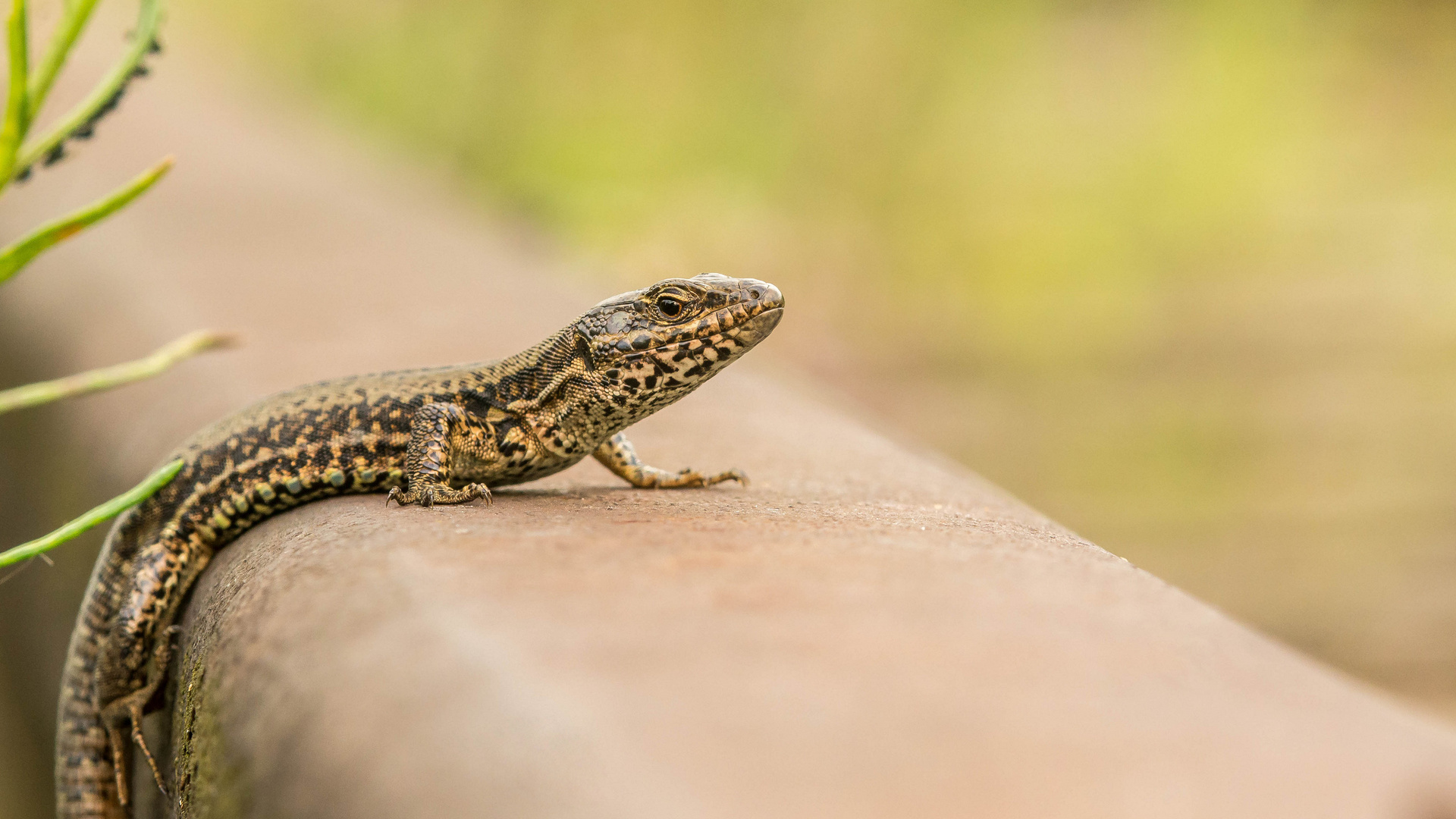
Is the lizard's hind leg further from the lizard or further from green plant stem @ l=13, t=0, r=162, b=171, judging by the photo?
green plant stem @ l=13, t=0, r=162, b=171

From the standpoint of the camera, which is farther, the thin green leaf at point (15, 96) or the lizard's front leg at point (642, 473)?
the lizard's front leg at point (642, 473)

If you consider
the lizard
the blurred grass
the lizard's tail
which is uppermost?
the blurred grass

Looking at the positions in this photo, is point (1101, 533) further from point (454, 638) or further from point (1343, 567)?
point (454, 638)

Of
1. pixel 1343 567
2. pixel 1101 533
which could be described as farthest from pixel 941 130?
pixel 1343 567

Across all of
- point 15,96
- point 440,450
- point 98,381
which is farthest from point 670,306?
point 15,96

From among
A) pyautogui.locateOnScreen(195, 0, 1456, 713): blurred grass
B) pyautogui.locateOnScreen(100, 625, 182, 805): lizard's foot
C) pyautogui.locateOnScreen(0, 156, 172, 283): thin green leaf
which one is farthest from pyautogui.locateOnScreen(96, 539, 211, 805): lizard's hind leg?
pyautogui.locateOnScreen(195, 0, 1456, 713): blurred grass

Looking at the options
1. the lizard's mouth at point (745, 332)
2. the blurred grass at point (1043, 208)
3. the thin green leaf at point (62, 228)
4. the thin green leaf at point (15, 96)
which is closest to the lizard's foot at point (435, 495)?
the lizard's mouth at point (745, 332)

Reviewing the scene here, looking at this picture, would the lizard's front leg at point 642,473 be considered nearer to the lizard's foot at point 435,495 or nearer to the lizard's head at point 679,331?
the lizard's head at point 679,331

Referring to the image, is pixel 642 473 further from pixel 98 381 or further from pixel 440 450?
pixel 98 381
